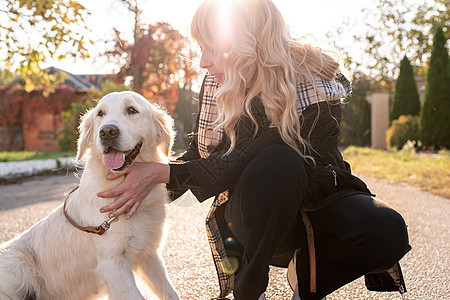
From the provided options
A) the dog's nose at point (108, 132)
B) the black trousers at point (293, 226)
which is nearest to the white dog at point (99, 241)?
the dog's nose at point (108, 132)

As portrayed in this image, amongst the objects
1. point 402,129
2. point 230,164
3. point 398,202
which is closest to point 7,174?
point 398,202

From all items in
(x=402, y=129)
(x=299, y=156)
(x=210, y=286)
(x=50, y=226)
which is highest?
(x=299, y=156)

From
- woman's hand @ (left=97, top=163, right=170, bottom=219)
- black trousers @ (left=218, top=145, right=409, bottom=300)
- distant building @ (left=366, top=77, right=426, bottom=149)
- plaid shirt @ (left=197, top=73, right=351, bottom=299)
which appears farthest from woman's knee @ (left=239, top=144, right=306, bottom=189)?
distant building @ (left=366, top=77, right=426, bottom=149)

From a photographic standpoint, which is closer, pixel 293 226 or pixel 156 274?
pixel 293 226

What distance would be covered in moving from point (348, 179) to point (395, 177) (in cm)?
703

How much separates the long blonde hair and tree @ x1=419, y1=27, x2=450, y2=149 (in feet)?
53.3

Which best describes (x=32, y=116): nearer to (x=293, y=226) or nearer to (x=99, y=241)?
(x=99, y=241)

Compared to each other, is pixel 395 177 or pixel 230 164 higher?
pixel 230 164

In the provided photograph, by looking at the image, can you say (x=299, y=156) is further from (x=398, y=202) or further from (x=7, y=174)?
(x=7, y=174)

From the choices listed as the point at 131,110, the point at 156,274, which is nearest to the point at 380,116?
the point at 131,110

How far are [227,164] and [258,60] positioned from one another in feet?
2.00

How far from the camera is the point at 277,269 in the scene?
338 centimetres

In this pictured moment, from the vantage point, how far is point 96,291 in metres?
2.54

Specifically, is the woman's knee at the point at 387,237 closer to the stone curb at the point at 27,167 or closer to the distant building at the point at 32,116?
the stone curb at the point at 27,167
